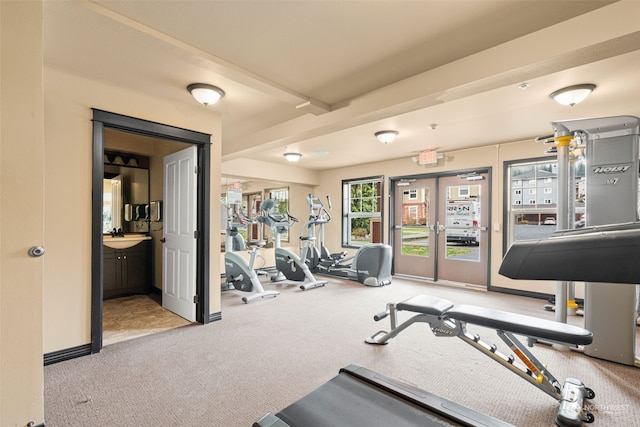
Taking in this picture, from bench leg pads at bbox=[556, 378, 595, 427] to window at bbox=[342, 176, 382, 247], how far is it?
4870mm

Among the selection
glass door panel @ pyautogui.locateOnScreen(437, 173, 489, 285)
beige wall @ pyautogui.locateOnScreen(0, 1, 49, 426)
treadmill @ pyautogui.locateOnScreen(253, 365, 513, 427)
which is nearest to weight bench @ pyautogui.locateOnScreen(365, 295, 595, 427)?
treadmill @ pyautogui.locateOnScreen(253, 365, 513, 427)

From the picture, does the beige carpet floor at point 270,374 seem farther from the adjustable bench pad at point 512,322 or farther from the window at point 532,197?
the window at point 532,197

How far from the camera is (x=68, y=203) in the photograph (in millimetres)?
2678

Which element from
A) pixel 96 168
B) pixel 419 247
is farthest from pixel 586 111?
pixel 96 168

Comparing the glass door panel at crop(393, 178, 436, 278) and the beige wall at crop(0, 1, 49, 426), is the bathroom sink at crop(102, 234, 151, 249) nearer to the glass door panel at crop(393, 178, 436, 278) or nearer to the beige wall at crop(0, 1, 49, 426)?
the beige wall at crop(0, 1, 49, 426)

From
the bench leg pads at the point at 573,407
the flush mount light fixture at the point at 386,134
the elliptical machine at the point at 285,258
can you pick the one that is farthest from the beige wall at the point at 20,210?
the elliptical machine at the point at 285,258

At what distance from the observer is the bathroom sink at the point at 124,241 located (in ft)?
14.7

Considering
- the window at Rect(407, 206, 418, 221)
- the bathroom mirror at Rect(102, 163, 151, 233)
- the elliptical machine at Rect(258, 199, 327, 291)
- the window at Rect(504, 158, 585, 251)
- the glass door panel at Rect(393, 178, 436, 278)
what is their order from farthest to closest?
the window at Rect(407, 206, 418, 221), the glass door panel at Rect(393, 178, 436, 278), the elliptical machine at Rect(258, 199, 327, 291), the bathroom mirror at Rect(102, 163, 151, 233), the window at Rect(504, 158, 585, 251)

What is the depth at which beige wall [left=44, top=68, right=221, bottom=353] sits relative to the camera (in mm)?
2588

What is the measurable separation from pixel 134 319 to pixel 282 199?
17.3 feet

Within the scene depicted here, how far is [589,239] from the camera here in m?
0.76

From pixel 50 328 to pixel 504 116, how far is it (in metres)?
5.11

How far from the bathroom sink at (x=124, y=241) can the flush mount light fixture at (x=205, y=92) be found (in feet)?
9.14

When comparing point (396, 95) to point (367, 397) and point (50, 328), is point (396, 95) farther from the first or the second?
point (50, 328)
